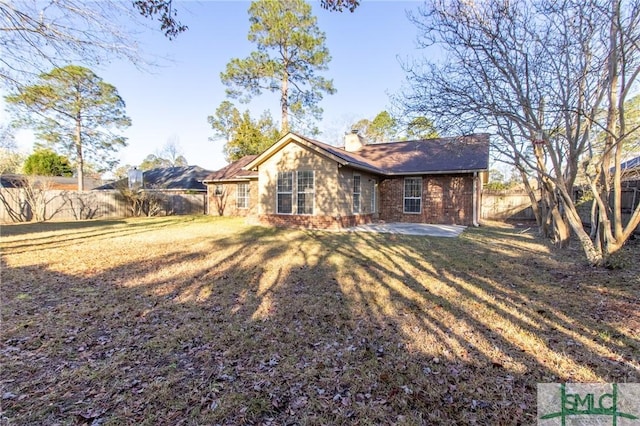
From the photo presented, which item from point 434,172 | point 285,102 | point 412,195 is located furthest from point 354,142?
point 285,102

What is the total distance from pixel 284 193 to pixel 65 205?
1249 centimetres

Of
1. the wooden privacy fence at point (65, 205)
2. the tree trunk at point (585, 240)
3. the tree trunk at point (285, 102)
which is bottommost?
the tree trunk at point (585, 240)

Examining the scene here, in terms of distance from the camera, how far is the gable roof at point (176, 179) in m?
26.7

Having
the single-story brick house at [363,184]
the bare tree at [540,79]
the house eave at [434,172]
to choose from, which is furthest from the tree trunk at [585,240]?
the house eave at [434,172]

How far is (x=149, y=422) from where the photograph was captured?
2.22m

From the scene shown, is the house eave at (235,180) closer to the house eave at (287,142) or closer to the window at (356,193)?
the house eave at (287,142)

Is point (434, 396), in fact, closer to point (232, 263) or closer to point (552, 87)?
point (232, 263)

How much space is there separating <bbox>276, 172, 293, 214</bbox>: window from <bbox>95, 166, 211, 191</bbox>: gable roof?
1443 cm

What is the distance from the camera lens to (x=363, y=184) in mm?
14156

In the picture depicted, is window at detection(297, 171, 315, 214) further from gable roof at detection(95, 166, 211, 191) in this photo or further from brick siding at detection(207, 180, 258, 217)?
gable roof at detection(95, 166, 211, 191)

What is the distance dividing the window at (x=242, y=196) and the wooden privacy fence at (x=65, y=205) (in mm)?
5232

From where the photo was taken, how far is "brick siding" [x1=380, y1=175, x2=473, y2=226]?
46.5 ft

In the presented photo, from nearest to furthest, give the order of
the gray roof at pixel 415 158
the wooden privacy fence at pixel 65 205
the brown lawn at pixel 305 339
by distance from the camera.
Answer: the brown lawn at pixel 305 339 < the gray roof at pixel 415 158 < the wooden privacy fence at pixel 65 205

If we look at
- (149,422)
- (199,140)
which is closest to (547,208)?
(149,422)
